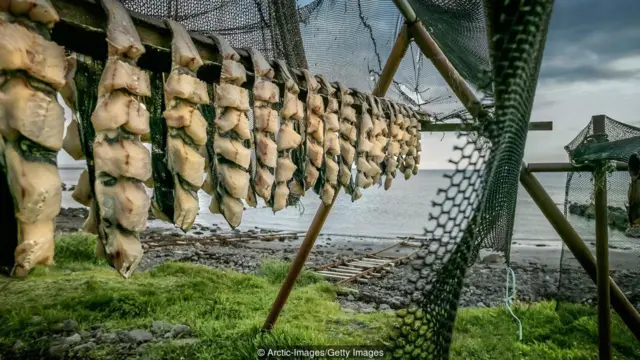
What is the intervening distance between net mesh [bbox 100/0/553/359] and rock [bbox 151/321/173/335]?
3.46 metres

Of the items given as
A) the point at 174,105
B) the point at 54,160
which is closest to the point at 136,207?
the point at 54,160

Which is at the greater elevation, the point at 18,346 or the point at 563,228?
the point at 563,228

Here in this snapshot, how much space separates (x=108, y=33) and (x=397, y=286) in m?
9.70

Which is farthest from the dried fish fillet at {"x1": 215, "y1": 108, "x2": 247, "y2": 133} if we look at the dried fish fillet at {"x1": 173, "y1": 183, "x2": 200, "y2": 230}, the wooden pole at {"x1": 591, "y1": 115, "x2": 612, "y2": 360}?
the wooden pole at {"x1": 591, "y1": 115, "x2": 612, "y2": 360}

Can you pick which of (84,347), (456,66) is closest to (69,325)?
(84,347)

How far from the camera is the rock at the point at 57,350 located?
13.4 ft

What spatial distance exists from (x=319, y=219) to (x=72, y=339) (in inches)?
122

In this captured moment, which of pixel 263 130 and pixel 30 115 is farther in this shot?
pixel 263 130

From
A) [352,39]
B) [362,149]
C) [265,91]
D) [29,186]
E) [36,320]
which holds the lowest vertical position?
[36,320]

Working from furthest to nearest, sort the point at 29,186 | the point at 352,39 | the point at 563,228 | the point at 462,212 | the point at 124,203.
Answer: the point at 352,39, the point at 563,228, the point at 462,212, the point at 124,203, the point at 29,186

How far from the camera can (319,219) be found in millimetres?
3527

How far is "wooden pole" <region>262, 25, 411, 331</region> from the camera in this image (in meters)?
3.22

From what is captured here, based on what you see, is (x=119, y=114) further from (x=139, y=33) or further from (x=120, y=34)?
(x=139, y=33)

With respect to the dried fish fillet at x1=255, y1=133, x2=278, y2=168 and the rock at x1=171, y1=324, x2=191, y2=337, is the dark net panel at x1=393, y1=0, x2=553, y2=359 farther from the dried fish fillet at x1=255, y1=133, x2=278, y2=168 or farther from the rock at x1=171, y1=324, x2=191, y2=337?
the rock at x1=171, y1=324, x2=191, y2=337
